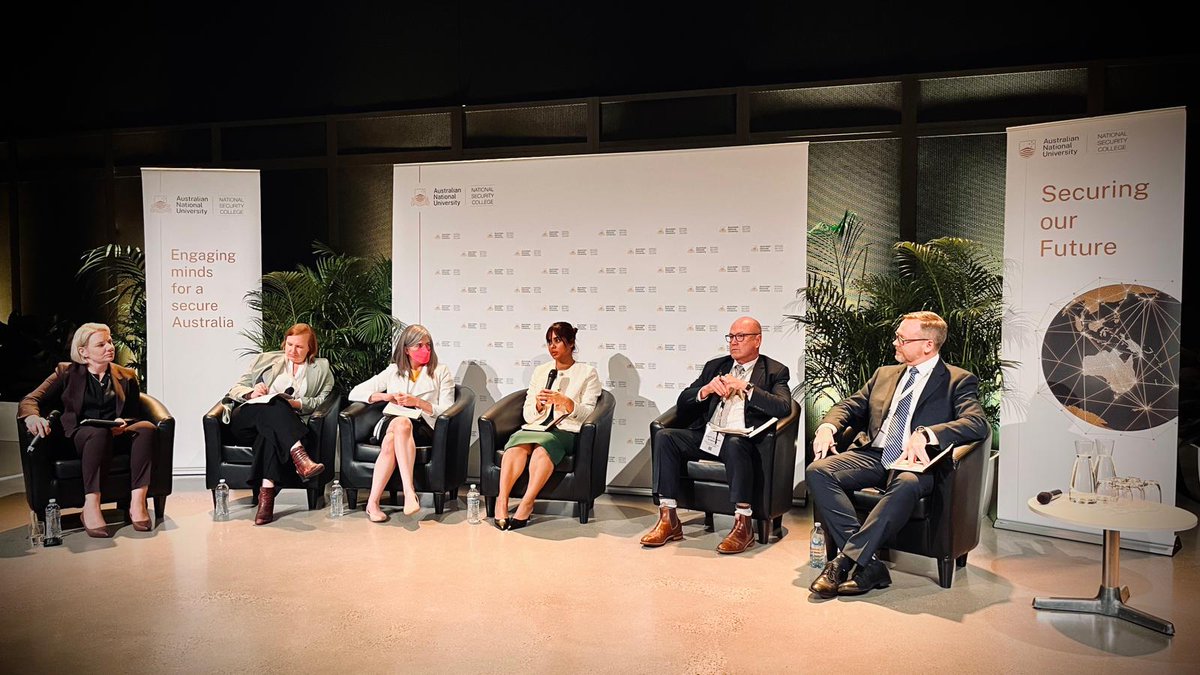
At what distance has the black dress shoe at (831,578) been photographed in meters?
4.38

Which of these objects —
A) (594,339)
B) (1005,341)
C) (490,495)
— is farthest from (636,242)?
(1005,341)

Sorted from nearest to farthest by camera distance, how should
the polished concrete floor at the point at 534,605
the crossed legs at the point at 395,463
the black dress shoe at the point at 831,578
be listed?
the polished concrete floor at the point at 534,605 → the black dress shoe at the point at 831,578 → the crossed legs at the point at 395,463

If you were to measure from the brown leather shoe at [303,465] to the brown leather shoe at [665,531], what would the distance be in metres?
2.05

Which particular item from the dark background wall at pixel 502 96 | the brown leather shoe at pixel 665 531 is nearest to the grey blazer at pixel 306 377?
the dark background wall at pixel 502 96

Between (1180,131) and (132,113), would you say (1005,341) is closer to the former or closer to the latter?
(1180,131)

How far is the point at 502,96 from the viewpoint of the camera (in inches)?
285

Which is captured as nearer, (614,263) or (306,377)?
(306,377)

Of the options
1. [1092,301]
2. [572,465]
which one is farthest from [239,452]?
[1092,301]

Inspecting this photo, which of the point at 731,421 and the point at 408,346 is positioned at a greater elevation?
the point at 408,346

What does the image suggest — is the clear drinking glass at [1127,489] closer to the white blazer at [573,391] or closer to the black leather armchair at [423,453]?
the white blazer at [573,391]

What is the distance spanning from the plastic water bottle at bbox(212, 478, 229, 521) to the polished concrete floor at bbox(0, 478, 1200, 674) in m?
0.11

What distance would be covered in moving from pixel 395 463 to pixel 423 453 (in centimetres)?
18

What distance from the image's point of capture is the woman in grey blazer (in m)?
5.86

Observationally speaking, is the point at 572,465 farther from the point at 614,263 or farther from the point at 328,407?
the point at 328,407
